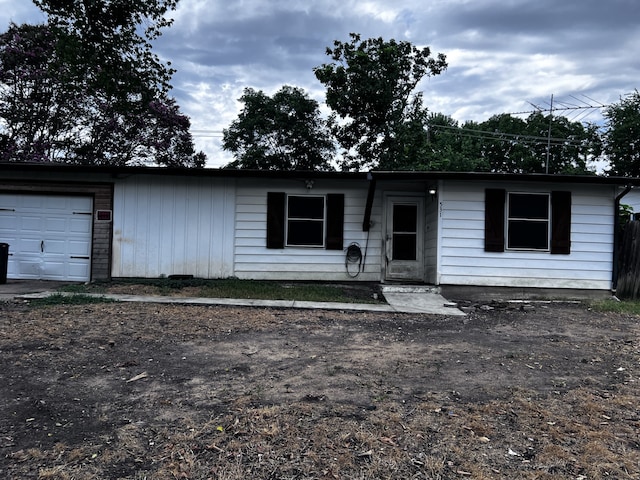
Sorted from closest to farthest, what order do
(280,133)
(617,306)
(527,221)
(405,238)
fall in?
1. (617,306)
2. (527,221)
3. (405,238)
4. (280,133)

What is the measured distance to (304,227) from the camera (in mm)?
10219

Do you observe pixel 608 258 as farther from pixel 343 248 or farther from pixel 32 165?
pixel 32 165

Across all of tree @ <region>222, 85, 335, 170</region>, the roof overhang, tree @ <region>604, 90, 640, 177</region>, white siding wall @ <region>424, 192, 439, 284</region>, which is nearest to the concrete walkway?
white siding wall @ <region>424, 192, 439, 284</region>

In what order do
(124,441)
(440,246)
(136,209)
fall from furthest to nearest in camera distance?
(136,209), (440,246), (124,441)

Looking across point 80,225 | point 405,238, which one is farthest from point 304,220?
point 80,225

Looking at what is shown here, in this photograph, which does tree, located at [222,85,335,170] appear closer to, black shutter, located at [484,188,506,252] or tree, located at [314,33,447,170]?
tree, located at [314,33,447,170]

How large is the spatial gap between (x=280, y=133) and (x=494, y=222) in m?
16.7

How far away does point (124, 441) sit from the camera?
2664 mm

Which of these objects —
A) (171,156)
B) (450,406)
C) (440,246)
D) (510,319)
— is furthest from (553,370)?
(171,156)

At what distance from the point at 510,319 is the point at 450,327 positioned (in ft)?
4.51

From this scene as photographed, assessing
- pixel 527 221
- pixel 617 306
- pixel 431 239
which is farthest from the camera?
pixel 431 239

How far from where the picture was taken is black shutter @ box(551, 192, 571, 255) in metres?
9.19

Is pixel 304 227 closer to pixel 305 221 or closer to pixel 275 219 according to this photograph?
pixel 305 221

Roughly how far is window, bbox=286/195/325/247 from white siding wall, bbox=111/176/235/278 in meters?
1.38
